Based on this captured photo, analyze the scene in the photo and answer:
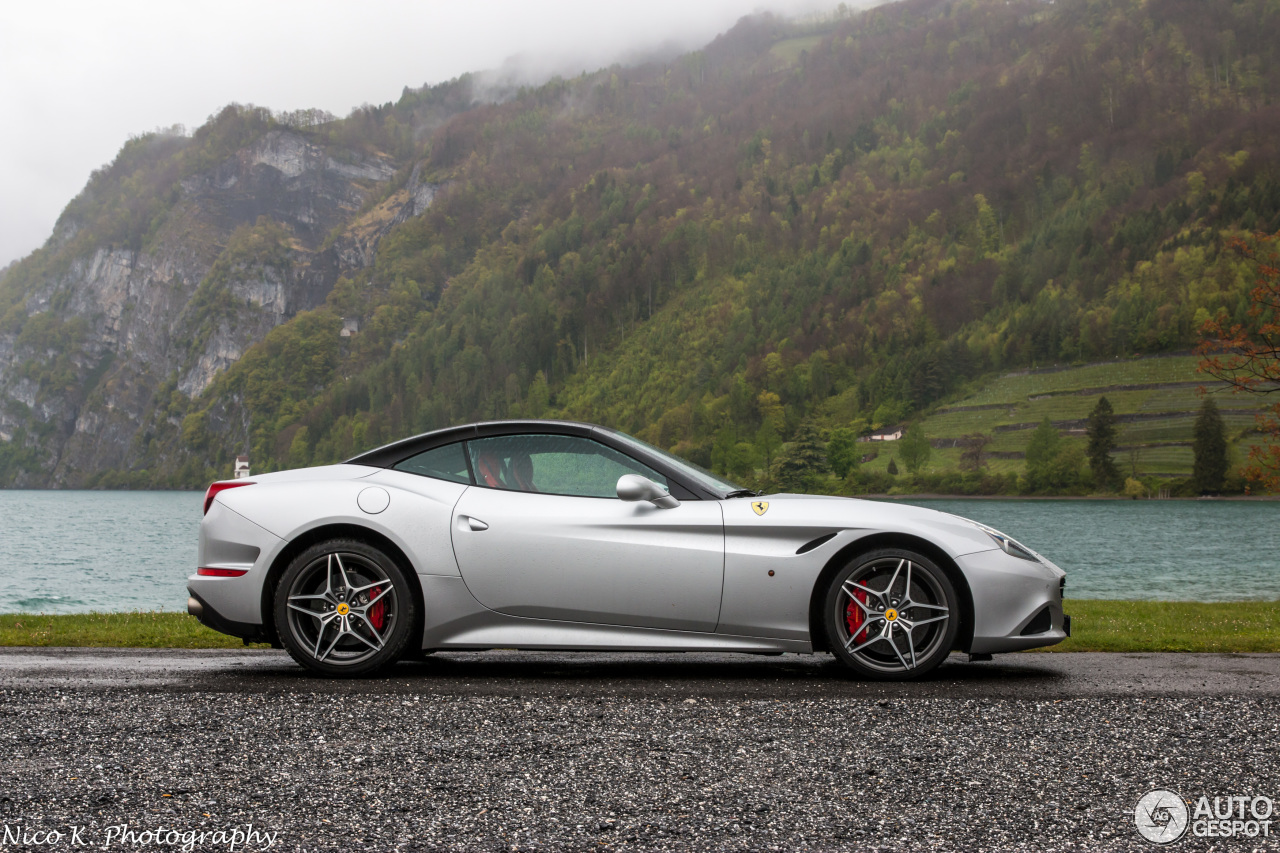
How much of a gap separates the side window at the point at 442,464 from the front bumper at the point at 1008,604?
2.86 meters

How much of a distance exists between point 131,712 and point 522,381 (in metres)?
175

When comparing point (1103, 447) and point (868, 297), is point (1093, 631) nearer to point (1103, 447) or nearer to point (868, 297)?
point (1103, 447)

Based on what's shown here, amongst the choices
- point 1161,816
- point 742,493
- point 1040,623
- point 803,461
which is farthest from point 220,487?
point 803,461

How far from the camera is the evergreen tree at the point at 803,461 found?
123250 millimetres

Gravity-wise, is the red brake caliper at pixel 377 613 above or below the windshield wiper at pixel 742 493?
below

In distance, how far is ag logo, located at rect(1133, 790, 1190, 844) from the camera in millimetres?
2973

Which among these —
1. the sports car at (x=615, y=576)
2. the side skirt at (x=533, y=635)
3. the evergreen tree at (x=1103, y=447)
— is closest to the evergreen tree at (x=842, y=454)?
the evergreen tree at (x=1103, y=447)

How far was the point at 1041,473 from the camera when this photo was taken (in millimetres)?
123750

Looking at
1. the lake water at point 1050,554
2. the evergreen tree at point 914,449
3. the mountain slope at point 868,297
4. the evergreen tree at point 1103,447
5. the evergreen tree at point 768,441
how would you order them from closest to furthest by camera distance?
the lake water at point 1050,554 < the evergreen tree at point 1103,447 < the evergreen tree at point 914,449 < the evergreen tree at point 768,441 < the mountain slope at point 868,297

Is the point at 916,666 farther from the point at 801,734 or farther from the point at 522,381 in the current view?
the point at 522,381

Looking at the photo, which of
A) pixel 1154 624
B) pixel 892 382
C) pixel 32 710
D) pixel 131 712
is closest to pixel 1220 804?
pixel 131 712

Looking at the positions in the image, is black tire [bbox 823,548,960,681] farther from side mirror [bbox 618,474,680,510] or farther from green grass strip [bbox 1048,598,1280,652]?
green grass strip [bbox 1048,598,1280,652]

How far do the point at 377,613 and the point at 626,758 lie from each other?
86.4 inches

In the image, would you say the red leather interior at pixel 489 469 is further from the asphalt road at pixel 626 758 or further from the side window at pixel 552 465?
the asphalt road at pixel 626 758
